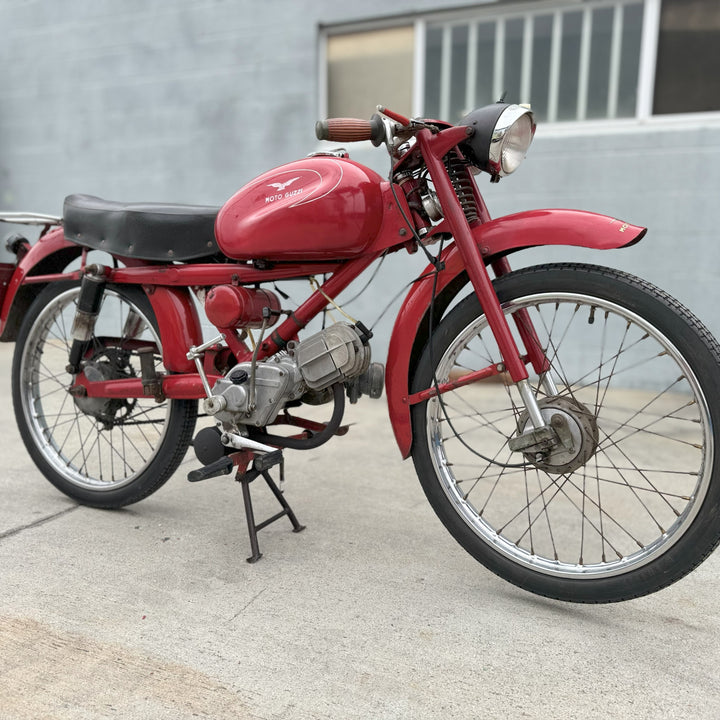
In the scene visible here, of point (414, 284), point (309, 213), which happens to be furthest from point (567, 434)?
point (309, 213)

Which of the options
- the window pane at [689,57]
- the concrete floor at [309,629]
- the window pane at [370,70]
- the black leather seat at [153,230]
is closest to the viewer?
the concrete floor at [309,629]

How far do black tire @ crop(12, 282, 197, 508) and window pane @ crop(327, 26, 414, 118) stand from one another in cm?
294

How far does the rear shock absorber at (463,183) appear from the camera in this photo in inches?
71.3

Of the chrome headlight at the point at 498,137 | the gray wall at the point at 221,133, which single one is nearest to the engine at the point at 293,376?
the chrome headlight at the point at 498,137

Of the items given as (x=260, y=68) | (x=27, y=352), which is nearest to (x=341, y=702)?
(x=27, y=352)

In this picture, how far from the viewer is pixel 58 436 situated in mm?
3143

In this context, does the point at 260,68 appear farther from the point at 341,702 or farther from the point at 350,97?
the point at 341,702

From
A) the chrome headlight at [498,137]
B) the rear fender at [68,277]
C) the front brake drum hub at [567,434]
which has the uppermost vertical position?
the chrome headlight at [498,137]

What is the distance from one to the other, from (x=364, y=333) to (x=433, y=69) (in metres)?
3.37

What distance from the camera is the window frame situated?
412 cm

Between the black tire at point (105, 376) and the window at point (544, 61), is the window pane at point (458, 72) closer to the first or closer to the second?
the window at point (544, 61)

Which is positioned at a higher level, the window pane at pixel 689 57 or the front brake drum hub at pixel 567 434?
the window pane at pixel 689 57

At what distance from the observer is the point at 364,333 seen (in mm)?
1943

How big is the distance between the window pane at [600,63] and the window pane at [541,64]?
0.28 m
